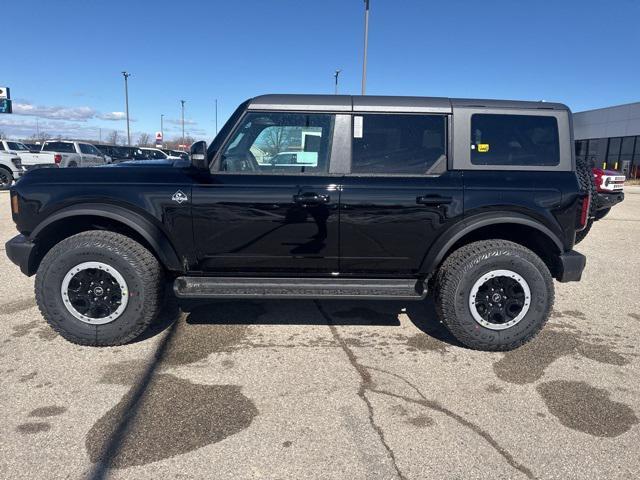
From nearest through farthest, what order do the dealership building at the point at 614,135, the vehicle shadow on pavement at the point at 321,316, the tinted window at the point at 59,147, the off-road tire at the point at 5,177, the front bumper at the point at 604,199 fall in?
the vehicle shadow on pavement at the point at 321,316, the front bumper at the point at 604,199, the off-road tire at the point at 5,177, the tinted window at the point at 59,147, the dealership building at the point at 614,135

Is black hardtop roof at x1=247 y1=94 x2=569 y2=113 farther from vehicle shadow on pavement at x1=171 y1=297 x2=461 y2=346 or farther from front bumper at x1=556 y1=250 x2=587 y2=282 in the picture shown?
vehicle shadow on pavement at x1=171 y1=297 x2=461 y2=346

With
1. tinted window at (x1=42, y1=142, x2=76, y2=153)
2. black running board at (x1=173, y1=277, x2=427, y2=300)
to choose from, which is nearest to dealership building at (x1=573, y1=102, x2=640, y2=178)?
tinted window at (x1=42, y1=142, x2=76, y2=153)

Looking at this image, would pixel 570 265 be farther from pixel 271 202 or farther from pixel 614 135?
pixel 614 135

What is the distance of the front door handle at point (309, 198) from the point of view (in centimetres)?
330

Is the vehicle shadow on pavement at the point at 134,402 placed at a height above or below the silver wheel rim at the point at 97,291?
below

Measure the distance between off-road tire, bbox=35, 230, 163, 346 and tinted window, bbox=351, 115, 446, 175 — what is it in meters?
1.85

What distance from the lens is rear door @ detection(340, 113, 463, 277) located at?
3328 mm

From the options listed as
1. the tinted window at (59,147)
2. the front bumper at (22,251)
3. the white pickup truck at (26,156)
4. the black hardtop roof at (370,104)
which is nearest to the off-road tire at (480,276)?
the black hardtop roof at (370,104)

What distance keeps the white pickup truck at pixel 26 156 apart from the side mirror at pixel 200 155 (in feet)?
50.2

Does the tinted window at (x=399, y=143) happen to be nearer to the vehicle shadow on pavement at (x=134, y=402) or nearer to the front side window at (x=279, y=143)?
the front side window at (x=279, y=143)

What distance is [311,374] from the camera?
3121 millimetres

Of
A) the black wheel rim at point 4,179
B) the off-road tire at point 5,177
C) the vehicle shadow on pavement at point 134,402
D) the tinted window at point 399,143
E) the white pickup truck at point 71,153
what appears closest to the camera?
the vehicle shadow on pavement at point 134,402

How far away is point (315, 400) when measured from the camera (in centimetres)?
279

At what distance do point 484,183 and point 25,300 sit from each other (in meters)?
4.58
